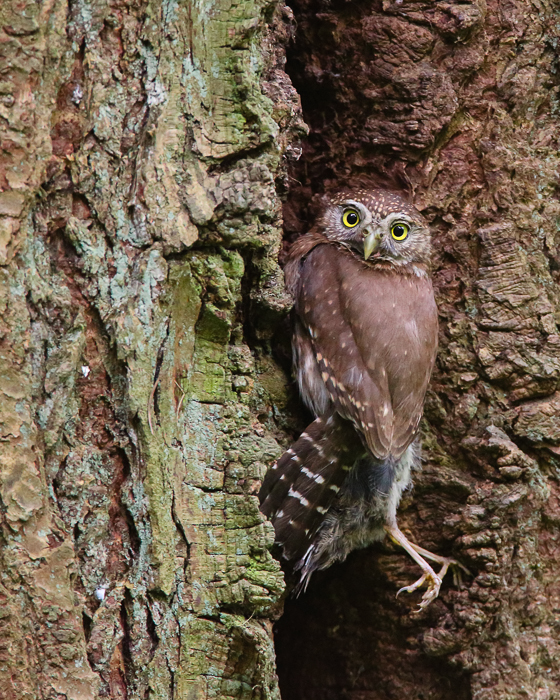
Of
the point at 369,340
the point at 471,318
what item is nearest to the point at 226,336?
the point at 369,340

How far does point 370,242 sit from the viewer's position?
305 cm

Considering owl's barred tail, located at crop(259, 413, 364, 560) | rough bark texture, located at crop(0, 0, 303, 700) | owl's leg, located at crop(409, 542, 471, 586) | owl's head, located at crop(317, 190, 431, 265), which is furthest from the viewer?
owl's head, located at crop(317, 190, 431, 265)

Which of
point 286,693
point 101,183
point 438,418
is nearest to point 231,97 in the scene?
point 101,183

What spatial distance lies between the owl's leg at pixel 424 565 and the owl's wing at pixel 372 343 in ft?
1.03

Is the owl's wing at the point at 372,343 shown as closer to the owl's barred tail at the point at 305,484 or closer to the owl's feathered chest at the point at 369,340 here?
the owl's feathered chest at the point at 369,340

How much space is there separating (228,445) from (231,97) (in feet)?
3.22

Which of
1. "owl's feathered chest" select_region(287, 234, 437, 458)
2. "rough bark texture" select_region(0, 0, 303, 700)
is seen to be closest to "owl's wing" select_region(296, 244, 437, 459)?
"owl's feathered chest" select_region(287, 234, 437, 458)

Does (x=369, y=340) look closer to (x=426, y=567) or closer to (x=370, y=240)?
(x=370, y=240)

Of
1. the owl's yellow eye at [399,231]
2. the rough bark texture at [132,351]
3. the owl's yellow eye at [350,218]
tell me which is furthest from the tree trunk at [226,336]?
the owl's yellow eye at [350,218]

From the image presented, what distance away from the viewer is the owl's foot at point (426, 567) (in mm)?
2680

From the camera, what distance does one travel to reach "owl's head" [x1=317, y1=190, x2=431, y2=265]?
117 inches

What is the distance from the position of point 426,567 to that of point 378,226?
1.31 metres

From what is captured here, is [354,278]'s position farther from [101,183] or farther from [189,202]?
[101,183]

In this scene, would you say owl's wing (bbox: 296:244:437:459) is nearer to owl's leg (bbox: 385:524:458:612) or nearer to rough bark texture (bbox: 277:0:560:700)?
rough bark texture (bbox: 277:0:560:700)
